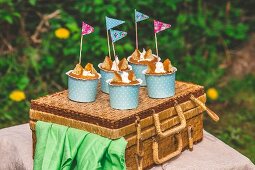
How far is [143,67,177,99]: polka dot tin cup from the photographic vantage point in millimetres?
2773

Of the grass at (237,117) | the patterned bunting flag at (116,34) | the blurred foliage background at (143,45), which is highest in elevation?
the patterned bunting flag at (116,34)

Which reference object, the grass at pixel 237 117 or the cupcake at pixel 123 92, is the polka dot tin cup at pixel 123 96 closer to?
the cupcake at pixel 123 92

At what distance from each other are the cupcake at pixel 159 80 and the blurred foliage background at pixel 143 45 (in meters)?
1.52

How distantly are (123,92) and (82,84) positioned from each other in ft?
0.61

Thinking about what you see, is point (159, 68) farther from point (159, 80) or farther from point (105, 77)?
point (105, 77)

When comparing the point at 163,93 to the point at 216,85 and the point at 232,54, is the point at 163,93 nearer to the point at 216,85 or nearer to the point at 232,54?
the point at 216,85

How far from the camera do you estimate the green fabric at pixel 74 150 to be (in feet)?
8.29

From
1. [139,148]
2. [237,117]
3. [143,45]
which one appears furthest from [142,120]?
[143,45]

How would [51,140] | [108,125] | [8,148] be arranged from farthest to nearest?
[8,148] → [51,140] → [108,125]

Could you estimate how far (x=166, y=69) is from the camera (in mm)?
2822

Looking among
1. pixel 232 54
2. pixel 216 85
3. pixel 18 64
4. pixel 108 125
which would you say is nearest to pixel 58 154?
pixel 108 125

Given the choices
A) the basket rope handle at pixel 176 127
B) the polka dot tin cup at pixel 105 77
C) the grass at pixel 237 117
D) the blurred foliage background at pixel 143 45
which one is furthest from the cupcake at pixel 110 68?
the blurred foliage background at pixel 143 45

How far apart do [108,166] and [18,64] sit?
2.29m

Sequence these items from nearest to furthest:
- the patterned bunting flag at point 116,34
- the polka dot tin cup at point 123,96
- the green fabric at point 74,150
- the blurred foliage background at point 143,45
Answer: the green fabric at point 74,150 < the polka dot tin cup at point 123,96 < the patterned bunting flag at point 116,34 < the blurred foliage background at point 143,45
